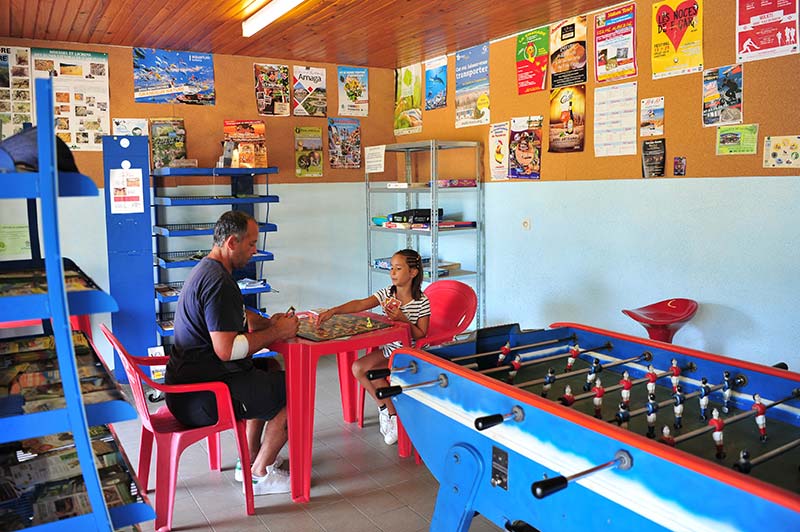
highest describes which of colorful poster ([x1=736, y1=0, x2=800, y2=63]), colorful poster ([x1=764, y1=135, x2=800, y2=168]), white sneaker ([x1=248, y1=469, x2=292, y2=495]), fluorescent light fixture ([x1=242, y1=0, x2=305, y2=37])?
fluorescent light fixture ([x1=242, y1=0, x2=305, y2=37])

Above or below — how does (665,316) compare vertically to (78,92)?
below

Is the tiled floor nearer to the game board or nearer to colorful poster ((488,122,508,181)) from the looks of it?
the game board

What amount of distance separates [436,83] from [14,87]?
3348 mm

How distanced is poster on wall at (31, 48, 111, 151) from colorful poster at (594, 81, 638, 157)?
3.60 meters

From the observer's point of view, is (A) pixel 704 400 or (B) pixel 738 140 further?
(B) pixel 738 140

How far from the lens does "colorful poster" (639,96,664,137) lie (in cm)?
414

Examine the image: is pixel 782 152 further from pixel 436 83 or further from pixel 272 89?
pixel 272 89

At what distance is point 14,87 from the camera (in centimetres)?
496

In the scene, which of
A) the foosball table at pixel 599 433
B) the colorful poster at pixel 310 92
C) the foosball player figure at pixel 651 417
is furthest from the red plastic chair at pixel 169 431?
the colorful poster at pixel 310 92

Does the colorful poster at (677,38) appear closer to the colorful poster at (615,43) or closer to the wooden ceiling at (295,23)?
the colorful poster at (615,43)

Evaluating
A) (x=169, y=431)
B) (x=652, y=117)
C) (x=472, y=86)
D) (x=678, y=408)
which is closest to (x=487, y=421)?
(x=678, y=408)

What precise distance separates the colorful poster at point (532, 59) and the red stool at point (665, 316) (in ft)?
6.25

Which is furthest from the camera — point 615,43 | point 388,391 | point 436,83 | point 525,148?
point 436,83

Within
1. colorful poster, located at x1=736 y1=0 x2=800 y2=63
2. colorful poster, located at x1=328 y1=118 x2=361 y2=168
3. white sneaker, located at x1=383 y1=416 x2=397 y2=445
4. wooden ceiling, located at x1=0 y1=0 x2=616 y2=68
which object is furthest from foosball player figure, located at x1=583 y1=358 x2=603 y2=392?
colorful poster, located at x1=328 y1=118 x2=361 y2=168
